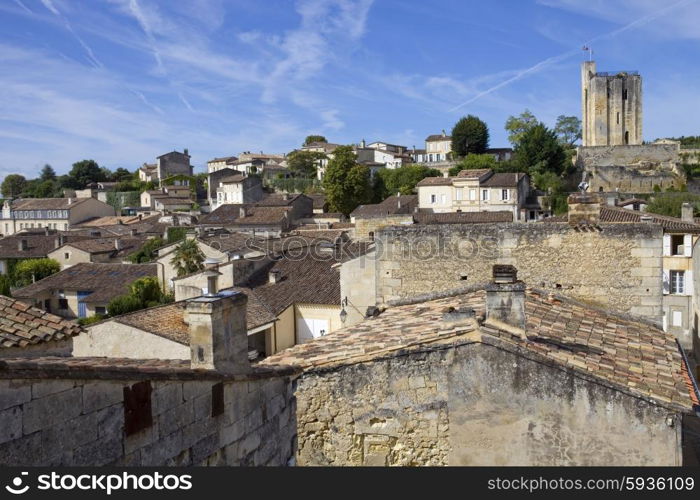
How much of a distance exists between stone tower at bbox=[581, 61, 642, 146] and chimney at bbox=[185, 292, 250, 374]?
91.7m

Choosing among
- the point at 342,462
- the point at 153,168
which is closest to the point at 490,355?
the point at 342,462

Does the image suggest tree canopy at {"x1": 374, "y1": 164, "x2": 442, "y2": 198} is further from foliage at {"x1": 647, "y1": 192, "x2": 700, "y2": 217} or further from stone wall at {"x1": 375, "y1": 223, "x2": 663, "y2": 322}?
stone wall at {"x1": 375, "y1": 223, "x2": 663, "y2": 322}

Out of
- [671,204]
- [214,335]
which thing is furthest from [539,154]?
[214,335]

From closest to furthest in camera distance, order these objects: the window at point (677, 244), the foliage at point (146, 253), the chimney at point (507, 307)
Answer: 1. the chimney at point (507, 307)
2. the window at point (677, 244)
3. the foliage at point (146, 253)

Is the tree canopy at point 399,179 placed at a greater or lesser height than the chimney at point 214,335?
greater

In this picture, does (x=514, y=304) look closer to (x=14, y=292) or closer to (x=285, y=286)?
(x=285, y=286)

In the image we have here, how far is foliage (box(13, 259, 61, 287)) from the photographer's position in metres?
53.1

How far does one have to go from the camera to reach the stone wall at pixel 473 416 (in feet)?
26.6

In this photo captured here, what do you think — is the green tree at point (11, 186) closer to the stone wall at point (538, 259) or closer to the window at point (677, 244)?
the window at point (677, 244)

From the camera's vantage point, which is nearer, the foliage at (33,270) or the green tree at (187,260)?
the green tree at (187,260)

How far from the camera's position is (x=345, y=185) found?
75.8m

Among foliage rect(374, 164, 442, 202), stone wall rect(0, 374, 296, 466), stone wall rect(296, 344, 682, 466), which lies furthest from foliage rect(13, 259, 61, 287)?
stone wall rect(0, 374, 296, 466)

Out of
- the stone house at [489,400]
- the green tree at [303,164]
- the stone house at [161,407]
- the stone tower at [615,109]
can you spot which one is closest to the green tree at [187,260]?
the stone house at [489,400]

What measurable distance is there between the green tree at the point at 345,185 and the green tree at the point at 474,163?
12.3 meters
